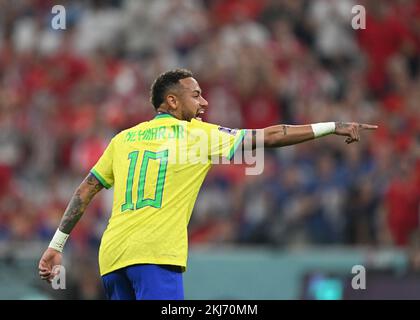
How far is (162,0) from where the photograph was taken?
16.8m

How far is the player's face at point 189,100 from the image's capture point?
7.50 meters

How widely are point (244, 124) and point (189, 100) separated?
7.09 metres

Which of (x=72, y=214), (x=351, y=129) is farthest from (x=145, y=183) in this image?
(x=351, y=129)

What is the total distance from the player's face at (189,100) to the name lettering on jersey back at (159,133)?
8.2 inches

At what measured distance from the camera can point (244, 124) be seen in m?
14.6

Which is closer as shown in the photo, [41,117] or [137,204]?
[137,204]

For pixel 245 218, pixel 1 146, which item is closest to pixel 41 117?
pixel 1 146

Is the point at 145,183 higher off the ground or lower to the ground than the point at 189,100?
lower

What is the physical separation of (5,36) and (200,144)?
10.8m

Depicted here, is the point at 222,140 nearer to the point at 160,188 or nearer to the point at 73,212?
the point at 160,188
